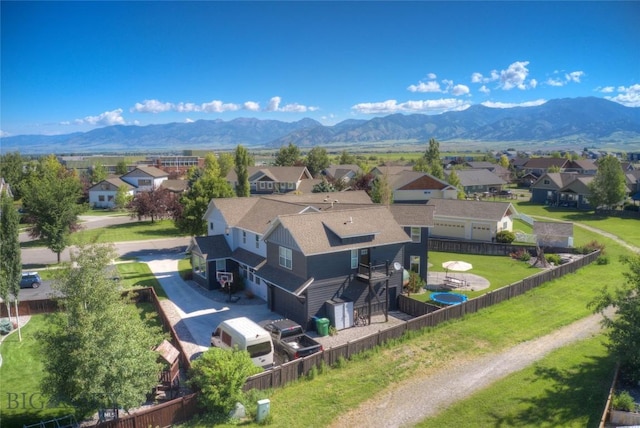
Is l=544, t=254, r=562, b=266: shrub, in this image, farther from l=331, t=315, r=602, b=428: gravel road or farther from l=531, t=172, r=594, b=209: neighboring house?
l=531, t=172, r=594, b=209: neighboring house

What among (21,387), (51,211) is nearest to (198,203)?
(51,211)

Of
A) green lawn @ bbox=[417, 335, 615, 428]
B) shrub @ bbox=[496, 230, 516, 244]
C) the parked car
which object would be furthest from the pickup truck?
shrub @ bbox=[496, 230, 516, 244]

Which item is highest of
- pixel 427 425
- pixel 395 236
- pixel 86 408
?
pixel 395 236

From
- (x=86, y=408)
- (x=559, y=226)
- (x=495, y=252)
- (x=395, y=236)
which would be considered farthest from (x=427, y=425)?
(x=559, y=226)

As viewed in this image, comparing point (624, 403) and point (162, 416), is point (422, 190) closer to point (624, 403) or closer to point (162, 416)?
point (624, 403)

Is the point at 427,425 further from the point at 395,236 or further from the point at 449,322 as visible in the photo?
the point at 395,236

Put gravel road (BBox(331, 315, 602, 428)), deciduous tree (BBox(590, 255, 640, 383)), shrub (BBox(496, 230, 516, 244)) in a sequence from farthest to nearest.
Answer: shrub (BBox(496, 230, 516, 244))
deciduous tree (BBox(590, 255, 640, 383))
gravel road (BBox(331, 315, 602, 428))
